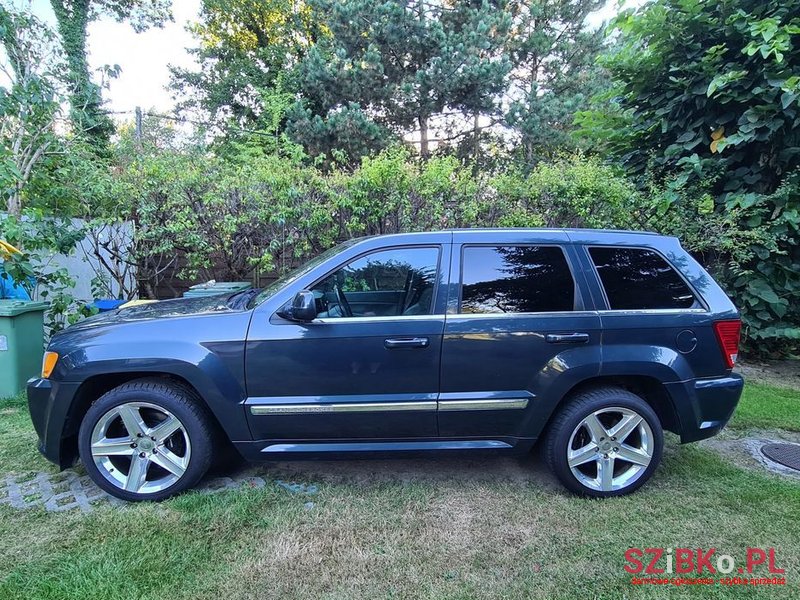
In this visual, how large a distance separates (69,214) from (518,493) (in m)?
6.31

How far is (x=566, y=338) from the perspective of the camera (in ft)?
9.09

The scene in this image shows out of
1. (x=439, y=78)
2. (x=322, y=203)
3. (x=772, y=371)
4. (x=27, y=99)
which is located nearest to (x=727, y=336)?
(x=772, y=371)

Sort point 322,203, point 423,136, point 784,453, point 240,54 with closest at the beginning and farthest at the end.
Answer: point 784,453, point 322,203, point 423,136, point 240,54

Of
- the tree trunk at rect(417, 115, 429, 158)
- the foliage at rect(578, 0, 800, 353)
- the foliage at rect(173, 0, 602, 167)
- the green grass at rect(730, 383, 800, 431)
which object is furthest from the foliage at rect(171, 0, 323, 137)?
the green grass at rect(730, 383, 800, 431)

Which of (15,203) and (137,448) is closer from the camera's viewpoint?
(137,448)

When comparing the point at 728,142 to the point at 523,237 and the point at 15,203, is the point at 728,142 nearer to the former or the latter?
the point at 523,237

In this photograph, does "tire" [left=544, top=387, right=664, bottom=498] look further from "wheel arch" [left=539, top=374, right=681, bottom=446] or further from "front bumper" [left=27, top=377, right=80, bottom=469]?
"front bumper" [left=27, top=377, right=80, bottom=469]

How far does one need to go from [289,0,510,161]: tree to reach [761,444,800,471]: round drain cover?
11464 mm

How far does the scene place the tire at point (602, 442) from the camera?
9.29 feet

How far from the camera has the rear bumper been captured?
2.85m

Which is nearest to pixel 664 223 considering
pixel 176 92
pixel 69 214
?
pixel 69 214

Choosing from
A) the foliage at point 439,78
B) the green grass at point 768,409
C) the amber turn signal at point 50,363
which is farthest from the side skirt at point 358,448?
the foliage at point 439,78

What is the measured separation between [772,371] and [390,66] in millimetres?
11917

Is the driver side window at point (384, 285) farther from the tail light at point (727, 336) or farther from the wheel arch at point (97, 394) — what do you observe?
the tail light at point (727, 336)
